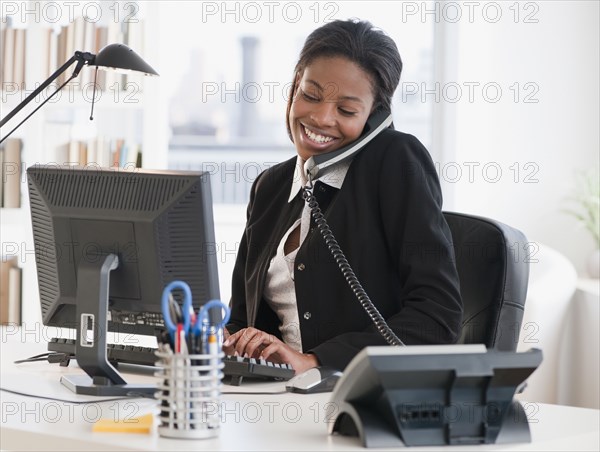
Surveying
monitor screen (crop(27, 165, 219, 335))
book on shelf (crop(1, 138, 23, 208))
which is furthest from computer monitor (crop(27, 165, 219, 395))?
book on shelf (crop(1, 138, 23, 208))

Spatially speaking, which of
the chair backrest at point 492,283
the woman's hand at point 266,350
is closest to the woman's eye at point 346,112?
the chair backrest at point 492,283

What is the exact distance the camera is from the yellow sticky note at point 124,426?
133 centimetres

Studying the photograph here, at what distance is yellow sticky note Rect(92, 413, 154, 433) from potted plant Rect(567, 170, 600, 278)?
303 centimetres

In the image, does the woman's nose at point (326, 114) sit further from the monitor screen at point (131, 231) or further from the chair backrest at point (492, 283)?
the monitor screen at point (131, 231)

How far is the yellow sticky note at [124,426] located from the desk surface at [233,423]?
1 cm

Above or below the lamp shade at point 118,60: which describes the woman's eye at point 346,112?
below

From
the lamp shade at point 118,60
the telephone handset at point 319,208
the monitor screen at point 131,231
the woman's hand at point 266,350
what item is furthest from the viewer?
the lamp shade at point 118,60

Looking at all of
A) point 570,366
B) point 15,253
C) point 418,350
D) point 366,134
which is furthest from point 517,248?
point 15,253

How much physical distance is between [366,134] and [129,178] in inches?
27.6

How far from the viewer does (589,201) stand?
4.03m

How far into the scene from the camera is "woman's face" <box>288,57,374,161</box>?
2139 millimetres

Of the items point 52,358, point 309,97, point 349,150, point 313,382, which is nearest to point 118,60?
point 309,97

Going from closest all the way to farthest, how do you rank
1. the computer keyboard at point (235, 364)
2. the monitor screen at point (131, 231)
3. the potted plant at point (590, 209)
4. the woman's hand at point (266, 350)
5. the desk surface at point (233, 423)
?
the desk surface at point (233, 423) → the monitor screen at point (131, 231) → the computer keyboard at point (235, 364) → the woman's hand at point (266, 350) → the potted plant at point (590, 209)

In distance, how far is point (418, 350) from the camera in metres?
1.26
